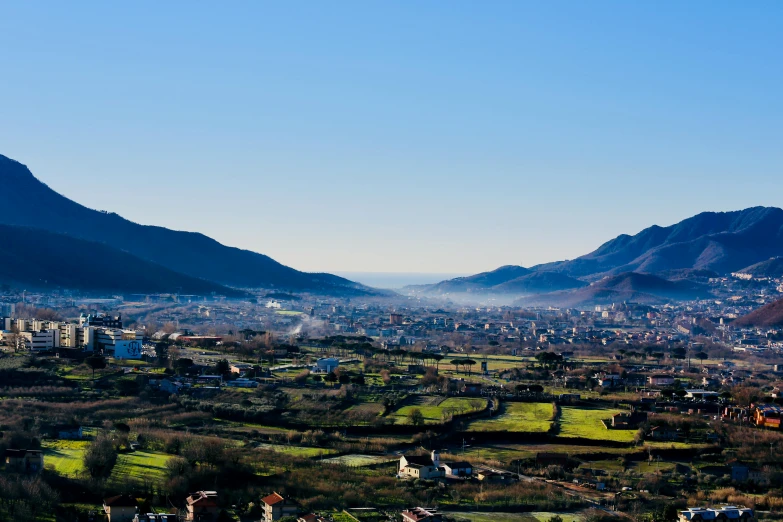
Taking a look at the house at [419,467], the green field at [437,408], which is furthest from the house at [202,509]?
the green field at [437,408]

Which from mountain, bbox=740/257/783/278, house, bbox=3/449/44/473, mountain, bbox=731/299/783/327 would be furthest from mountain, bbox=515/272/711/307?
house, bbox=3/449/44/473

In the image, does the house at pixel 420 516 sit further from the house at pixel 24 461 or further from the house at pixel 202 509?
the house at pixel 24 461

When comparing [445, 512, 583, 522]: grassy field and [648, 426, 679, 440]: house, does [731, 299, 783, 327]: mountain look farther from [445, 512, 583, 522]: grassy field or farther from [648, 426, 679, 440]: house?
[445, 512, 583, 522]: grassy field

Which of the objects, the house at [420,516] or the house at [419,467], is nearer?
the house at [420,516]

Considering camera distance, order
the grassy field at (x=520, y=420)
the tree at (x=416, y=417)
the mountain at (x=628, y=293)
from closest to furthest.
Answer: the tree at (x=416, y=417) → the grassy field at (x=520, y=420) → the mountain at (x=628, y=293)

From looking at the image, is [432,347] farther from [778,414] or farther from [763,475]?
[763,475]
